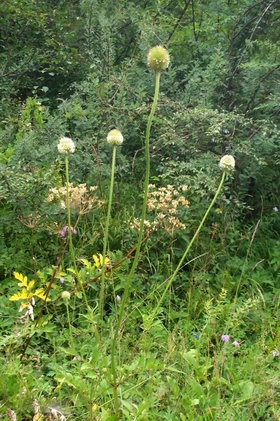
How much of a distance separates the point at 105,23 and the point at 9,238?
74.5 inches

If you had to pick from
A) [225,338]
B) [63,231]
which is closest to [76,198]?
[63,231]

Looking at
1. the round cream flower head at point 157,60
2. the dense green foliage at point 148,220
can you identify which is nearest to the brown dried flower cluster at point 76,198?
the dense green foliage at point 148,220

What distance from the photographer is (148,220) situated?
3.24 metres

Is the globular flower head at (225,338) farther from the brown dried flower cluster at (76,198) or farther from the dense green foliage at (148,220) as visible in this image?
the brown dried flower cluster at (76,198)

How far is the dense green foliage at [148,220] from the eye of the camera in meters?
2.19

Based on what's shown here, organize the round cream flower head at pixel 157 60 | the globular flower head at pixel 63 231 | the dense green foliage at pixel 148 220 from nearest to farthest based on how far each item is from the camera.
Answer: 1. the round cream flower head at pixel 157 60
2. the dense green foliage at pixel 148 220
3. the globular flower head at pixel 63 231

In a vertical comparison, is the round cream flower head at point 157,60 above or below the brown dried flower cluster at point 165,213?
above

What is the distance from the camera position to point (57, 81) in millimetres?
4969

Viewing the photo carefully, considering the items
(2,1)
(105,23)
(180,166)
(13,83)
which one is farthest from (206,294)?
(2,1)

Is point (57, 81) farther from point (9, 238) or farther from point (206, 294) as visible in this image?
point (206, 294)

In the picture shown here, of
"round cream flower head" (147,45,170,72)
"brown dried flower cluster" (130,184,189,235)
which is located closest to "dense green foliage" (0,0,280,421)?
"brown dried flower cluster" (130,184,189,235)

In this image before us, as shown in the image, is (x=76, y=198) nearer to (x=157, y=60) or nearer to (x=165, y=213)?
(x=165, y=213)

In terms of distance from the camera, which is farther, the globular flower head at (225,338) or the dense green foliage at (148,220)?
the globular flower head at (225,338)

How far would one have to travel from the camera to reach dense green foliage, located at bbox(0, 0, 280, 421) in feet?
7.18
